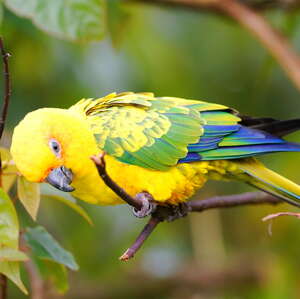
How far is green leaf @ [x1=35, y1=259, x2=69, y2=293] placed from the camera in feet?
7.88

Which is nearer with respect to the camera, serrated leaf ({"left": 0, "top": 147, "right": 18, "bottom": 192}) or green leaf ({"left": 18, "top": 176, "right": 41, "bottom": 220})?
green leaf ({"left": 18, "top": 176, "right": 41, "bottom": 220})

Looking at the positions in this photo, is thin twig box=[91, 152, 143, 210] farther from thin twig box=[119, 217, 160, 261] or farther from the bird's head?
the bird's head

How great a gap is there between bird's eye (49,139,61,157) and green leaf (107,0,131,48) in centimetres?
104

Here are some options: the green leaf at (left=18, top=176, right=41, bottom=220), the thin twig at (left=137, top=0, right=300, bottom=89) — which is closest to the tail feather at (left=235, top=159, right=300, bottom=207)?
the thin twig at (left=137, top=0, right=300, bottom=89)

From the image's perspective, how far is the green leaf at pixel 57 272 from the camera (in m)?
2.40

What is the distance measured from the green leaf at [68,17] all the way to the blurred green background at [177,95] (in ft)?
3.34

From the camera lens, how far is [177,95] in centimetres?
400

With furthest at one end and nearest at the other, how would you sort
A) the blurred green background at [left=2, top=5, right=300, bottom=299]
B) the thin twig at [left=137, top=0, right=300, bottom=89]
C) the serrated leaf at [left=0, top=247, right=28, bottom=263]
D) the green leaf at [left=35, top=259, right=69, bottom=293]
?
the blurred green background at [left=2, top=5, right=300, bottom=299] < the thin twig at [left=137, top=0, right=300, bottom=89] < the green leaf at [left=35, top=259, right=69, bottom=293] < the serrated leaf at [left=0, top=247, right=28, bottom=263]

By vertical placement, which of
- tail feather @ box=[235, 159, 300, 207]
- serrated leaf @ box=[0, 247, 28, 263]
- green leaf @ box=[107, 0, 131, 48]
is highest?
green leaf @ box=[107, 0, 131, 48]

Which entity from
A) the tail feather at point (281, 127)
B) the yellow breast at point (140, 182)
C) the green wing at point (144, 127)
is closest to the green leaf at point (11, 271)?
the yellow breast at point (140, 182)

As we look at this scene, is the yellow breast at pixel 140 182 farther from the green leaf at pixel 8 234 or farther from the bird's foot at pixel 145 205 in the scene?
→ the green leaf at pixel 8 234

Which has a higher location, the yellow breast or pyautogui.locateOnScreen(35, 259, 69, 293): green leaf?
the yellow breast

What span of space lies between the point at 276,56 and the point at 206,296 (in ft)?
4.98

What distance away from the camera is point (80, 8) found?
2.61 m
